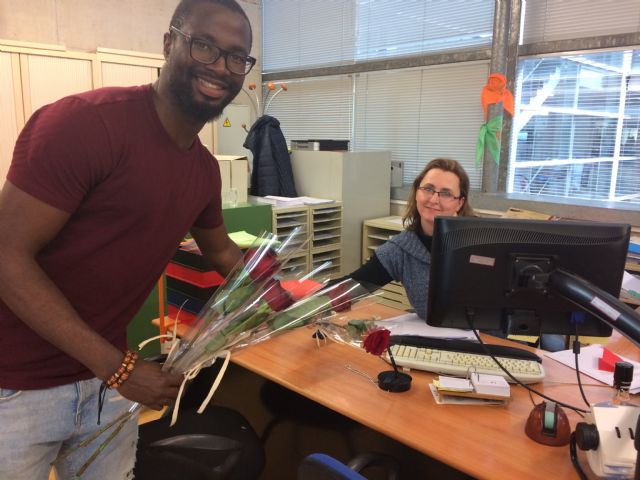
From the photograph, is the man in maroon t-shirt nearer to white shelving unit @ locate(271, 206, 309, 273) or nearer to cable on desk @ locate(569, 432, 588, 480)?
cable on desk @ locate(569, 432, 588, 480)

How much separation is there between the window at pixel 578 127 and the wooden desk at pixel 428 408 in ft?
6.14

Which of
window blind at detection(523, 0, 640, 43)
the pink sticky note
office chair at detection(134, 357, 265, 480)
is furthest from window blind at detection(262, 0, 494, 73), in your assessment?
office chair at detection(134, 357, 265, 480)

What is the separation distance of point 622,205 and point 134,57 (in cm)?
330

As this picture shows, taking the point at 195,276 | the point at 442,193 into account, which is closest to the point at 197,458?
the point at 195,276

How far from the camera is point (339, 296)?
1625 mm

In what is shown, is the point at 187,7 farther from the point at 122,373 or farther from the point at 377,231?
the point at 377,231

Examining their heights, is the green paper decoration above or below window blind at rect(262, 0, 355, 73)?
below

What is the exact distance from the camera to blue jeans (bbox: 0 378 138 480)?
115 centimetres

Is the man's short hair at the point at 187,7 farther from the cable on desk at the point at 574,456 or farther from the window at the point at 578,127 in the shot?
the window at the point at 578,127

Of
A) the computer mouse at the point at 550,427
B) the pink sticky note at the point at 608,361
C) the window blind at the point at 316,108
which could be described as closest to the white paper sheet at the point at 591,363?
the pink sticky note at the point at 608,361

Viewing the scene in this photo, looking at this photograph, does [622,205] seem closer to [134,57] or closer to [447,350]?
[447,350]

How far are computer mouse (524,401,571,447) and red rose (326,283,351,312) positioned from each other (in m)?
0.62

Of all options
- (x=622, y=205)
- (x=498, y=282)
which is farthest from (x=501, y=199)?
(x=498, y=282)

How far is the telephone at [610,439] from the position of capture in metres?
1.03
